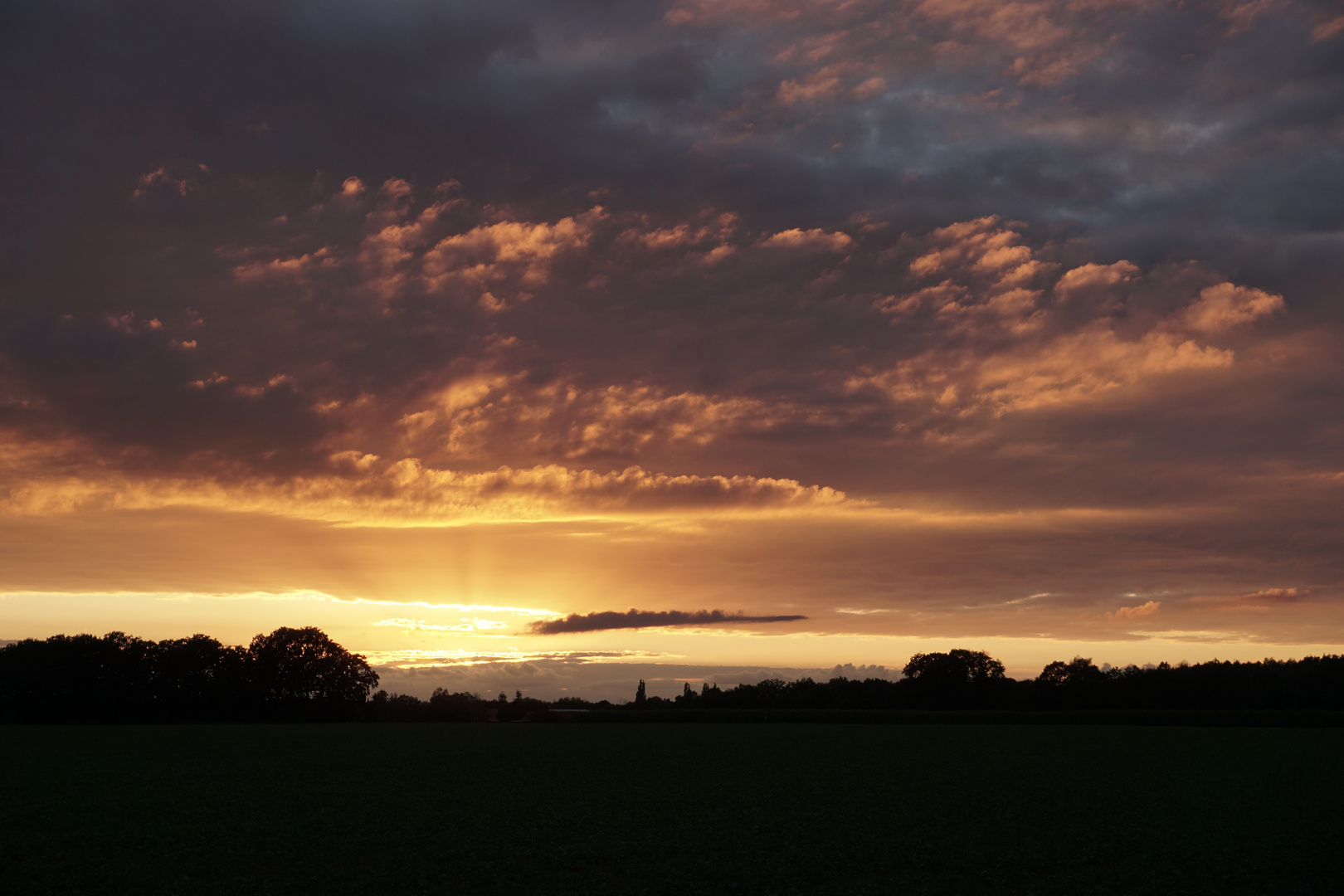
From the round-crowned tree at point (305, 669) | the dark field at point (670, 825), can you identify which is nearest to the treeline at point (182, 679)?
the round-crowned tree at point (305, 669)

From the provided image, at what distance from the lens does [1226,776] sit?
50281mm

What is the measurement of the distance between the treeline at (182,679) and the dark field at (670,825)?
9563 cm

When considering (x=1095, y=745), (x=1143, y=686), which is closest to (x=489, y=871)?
(x=1095, y=745)

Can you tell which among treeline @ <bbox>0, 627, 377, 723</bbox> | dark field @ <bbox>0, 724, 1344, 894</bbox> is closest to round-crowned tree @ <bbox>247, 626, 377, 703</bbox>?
treeline @ <bbox>0, 627, 377, 723</bbox>

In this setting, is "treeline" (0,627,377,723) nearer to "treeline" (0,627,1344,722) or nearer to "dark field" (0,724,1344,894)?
"treeline" (0,627,1344,722)

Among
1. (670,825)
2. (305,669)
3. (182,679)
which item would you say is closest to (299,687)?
(305,669)

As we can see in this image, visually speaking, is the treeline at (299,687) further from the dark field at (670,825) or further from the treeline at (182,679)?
the dark field at (670,825)

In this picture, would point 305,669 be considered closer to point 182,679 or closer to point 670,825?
point 182,679

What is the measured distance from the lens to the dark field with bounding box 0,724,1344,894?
23.5 m

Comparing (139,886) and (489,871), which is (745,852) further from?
(139,886)

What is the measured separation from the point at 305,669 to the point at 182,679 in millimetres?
20420

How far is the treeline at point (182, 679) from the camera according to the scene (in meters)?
139

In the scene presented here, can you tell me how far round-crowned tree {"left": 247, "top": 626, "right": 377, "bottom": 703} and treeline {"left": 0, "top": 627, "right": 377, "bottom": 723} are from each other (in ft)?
0.52

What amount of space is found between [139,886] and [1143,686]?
20370 cm
